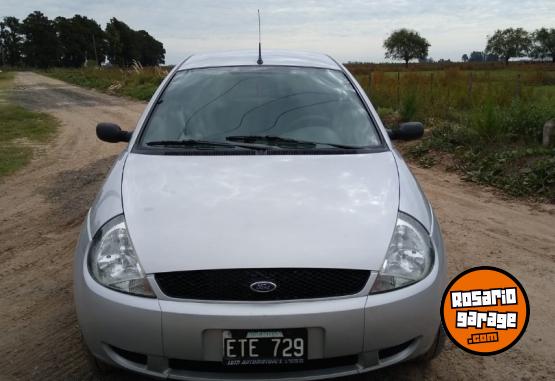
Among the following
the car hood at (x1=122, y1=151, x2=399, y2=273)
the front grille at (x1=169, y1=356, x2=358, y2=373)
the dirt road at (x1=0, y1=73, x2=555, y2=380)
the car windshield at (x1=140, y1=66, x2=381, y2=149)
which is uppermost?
the car windshield at (x1=140, y1=66, x2=381, y2=149)

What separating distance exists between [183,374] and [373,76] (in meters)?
15.3

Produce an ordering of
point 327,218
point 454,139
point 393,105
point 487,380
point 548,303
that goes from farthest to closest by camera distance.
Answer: point 393,105
point 454,139
point 548,303
point 487,380
point 327,218

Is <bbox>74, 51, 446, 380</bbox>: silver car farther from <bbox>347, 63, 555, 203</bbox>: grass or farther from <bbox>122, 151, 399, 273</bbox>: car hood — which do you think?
<bbox>347, 63, 555, 203</bbox>: grass

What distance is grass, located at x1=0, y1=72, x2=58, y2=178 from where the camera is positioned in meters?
7.81

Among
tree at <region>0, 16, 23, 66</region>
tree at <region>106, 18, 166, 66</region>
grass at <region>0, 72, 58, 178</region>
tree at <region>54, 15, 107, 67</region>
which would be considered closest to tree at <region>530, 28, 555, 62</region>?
tree at <region>106, 18, 166, 66</region>

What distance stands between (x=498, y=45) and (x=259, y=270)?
103 m

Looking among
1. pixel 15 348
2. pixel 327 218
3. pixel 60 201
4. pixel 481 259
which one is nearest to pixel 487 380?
pixel 327 218

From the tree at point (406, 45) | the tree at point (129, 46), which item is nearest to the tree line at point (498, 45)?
the tree at point (406, 45)

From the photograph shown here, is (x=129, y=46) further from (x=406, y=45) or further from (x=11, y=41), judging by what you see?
(x=406, y=45)

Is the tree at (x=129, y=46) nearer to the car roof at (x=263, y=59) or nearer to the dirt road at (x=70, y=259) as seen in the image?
the dirt road at (x=70, y=259)

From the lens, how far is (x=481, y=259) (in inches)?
153

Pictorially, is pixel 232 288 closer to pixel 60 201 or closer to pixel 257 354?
pixel 257 354

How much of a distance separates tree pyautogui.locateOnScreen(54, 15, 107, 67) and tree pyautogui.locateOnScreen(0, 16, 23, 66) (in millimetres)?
13846

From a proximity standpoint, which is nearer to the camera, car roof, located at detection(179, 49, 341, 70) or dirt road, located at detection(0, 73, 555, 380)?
dirt road, located at detection(0, 73, 555, 380)
